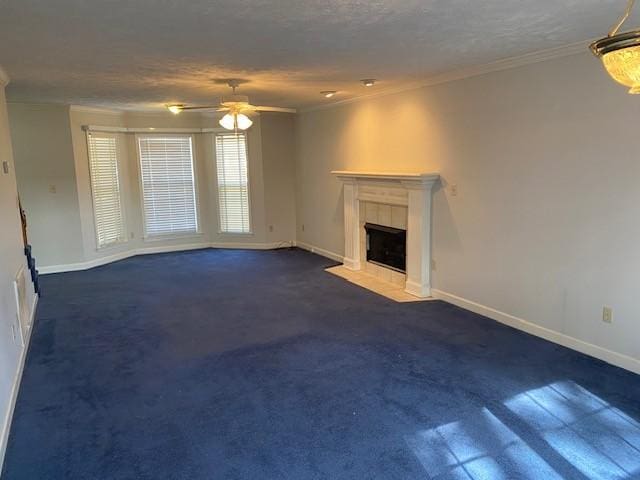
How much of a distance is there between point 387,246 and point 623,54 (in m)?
4.54

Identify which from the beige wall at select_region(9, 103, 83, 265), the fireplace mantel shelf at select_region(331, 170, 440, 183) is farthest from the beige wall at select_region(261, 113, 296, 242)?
the beige wall at select_region(9, 103, 83, 265)

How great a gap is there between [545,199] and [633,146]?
779 millimetres

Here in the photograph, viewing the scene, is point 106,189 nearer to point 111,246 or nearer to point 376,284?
point 111,246

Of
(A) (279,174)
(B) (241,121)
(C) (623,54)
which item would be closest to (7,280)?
(B) (241,121)

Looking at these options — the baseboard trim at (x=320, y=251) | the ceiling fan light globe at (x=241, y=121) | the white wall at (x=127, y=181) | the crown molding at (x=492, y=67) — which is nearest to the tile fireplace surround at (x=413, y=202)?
the crown molding at (x=492, y=67)

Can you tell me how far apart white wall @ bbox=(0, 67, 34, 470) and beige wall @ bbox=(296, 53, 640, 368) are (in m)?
4.01

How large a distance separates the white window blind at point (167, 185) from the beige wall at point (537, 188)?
4.06 meters

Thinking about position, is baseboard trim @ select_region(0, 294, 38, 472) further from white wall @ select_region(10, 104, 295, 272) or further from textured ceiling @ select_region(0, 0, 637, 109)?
white wall @ select_region(10, 104, 295, 272)

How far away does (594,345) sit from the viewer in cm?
360

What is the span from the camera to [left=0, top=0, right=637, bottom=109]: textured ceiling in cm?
243

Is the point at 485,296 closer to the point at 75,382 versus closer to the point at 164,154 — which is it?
the point at 75,382

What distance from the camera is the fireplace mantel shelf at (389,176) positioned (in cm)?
494

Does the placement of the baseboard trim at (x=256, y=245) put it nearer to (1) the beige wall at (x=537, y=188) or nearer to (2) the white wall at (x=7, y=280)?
(1) the beige wall at (x=537, y=188)

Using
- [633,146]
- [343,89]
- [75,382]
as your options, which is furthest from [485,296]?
[75,382]
